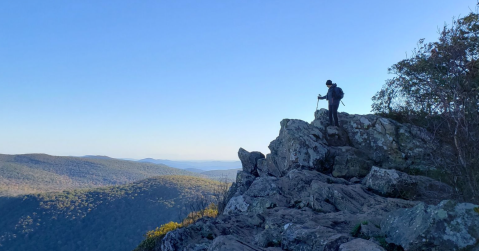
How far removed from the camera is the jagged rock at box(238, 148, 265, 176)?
66.5 ft

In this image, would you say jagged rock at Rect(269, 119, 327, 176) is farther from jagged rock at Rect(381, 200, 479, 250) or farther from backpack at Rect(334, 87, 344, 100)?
jagged rock at Rect(381, 200, 479, 250)

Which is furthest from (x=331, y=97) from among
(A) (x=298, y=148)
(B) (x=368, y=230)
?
(B) (x=368, y=230)

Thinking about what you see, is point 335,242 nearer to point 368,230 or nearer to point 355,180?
point 368,230

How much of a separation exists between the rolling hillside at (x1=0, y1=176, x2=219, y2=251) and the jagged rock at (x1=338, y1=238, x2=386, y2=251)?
76.0m

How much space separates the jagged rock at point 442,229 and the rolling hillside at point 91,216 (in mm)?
75942

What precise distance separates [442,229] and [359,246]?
172 cm

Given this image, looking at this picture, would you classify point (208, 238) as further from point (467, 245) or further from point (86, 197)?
point (86, 197)

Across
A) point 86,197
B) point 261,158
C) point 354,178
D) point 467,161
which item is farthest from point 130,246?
point 467,161

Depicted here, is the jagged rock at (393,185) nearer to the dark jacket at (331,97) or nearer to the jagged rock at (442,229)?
the jagged rock at (442,229)

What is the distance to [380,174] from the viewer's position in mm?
12414

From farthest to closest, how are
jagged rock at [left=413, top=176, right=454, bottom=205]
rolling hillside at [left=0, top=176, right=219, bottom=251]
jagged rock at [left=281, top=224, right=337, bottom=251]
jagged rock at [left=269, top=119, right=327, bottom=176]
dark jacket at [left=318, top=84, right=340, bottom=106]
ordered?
rolling hillside at [left=0, top=176, right=219, bottom=251] → dark jacket at [left=318, top=84, right=340, bottom=106] → jagged rock at [left=269, top=119, right=327, bottom=176] → jagged rock at [left=413, top=176, right=454, bottom=205] → jagged rock at [left=281, top=224, right=337, bottom=251]

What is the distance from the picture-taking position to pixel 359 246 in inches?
217

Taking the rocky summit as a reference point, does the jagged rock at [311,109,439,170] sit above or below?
above

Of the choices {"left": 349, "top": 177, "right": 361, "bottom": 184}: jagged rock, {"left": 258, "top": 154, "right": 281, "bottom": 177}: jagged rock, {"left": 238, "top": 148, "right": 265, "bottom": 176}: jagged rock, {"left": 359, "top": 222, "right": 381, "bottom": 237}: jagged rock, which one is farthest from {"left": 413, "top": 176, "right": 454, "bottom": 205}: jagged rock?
{"left": 238, "top": 148, "right": 265, "bottom": 176}: jagged rock
